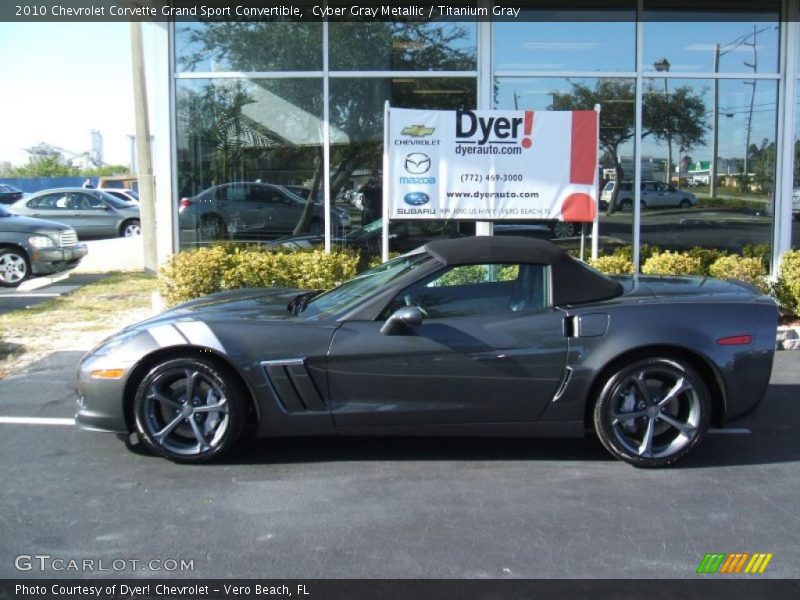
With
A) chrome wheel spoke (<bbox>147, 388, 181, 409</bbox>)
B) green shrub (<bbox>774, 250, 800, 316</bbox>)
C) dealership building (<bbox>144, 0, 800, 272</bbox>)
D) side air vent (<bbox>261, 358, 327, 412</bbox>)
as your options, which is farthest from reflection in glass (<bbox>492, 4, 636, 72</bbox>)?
chrome wheel spoke (<bbox>147, 388, 181, 409</bbox>)

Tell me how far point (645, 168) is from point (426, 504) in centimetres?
691

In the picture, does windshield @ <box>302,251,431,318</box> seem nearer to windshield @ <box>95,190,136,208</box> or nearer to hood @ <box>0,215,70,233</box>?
hood @ <box>0,215,70,233</box>

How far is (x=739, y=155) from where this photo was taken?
32.5 ft

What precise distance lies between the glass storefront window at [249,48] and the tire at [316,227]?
1.88m

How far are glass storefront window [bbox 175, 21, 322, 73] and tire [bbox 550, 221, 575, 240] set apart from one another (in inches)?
137

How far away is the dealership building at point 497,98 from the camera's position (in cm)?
987

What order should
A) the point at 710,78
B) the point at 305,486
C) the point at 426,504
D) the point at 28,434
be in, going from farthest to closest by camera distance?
1. the point at 710,78
2. the point at 28,434
3. the point at 305,486
4. the point at 426,504

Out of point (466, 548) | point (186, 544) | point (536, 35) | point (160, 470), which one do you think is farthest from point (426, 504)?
point (536, 35)

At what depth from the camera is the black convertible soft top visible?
4.92 meters

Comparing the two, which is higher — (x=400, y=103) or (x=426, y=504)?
(x=400, y=103)

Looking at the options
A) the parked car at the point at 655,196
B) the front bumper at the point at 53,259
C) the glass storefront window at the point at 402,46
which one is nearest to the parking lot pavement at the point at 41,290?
the front bumper at the point at 53,259

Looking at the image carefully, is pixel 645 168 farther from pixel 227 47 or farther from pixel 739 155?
pixel 227 47

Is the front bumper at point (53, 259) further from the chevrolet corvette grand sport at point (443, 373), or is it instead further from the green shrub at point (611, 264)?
the chevrolet corvette grand sport at point (443, 373)

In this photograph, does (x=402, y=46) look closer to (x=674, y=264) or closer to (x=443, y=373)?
(x=674, y=264)
